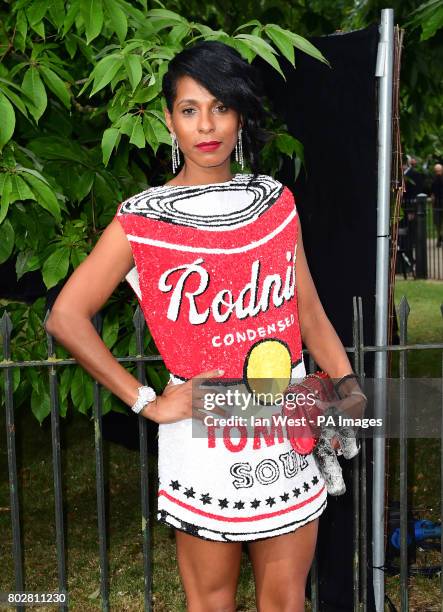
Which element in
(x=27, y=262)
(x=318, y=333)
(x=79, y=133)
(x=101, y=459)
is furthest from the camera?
(x=79, y=133)

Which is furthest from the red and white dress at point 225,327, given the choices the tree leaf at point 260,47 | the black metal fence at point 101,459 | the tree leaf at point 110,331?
the tree leaf at point 110,331

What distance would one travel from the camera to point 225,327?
2672mm

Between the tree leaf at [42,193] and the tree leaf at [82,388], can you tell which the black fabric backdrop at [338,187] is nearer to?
the tree leaf at [82,388]

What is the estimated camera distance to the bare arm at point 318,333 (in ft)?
9.65

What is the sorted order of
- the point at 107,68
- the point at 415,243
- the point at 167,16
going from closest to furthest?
the point at 107,68 < the point at 167,16 < the point at 415,243

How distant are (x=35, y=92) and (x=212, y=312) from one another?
190 centimetres

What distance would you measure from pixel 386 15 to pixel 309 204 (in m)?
1.07

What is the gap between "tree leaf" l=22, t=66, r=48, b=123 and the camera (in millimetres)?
4094

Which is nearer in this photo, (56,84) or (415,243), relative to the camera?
(56,84)

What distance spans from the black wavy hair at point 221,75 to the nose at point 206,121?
51mm

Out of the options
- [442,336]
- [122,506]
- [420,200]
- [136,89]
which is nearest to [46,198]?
[136,89]

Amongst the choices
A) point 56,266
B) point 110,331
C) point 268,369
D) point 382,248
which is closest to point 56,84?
point 56,266

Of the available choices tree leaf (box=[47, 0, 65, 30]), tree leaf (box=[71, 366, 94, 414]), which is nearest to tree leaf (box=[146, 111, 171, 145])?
tree leaf (box=[47, 0, 65, 30])

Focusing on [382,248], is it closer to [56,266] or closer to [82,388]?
[56,266]
